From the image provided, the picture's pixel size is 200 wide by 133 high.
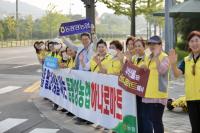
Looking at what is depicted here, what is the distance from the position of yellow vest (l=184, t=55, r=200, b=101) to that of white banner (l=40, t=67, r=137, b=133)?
1230 millimetres

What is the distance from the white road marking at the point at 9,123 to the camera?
9.69 meters

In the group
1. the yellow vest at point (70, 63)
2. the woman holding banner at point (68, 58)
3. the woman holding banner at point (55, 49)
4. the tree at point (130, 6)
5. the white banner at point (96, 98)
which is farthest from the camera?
the tree at point (130, 6)

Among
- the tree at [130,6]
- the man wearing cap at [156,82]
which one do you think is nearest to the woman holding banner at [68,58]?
the man wearing cap at [156,82]

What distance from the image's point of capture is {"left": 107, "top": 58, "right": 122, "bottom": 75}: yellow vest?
878cm

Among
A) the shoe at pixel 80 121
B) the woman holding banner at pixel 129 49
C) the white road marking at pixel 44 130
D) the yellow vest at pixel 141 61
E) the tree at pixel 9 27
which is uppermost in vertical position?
the tree at pixel 9 27

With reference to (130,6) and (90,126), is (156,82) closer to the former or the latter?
(90,126)

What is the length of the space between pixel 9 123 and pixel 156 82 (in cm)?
417

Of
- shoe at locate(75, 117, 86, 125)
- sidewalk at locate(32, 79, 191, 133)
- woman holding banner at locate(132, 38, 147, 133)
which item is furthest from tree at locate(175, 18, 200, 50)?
woman holding banner at locate(132, 38, 147, 133)

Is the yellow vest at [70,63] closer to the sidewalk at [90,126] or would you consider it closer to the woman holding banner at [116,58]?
the sidewalk at [90,126]

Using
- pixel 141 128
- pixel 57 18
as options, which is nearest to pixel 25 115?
pixel 141 128

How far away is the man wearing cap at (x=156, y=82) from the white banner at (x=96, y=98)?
642 mm

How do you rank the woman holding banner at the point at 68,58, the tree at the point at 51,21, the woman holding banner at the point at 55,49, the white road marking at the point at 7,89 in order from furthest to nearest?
the tree at the point at 51,21 < the white road marking at the point at 7,89 < the woman holding banner at the point at 55,49 < the woman holding banner at the point at 68,58

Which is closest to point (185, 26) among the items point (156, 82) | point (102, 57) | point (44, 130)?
point (102, 57)

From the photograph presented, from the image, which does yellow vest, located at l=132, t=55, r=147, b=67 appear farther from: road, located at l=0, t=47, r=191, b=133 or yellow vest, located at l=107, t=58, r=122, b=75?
road, located at l=0, t=47, r=191, b=133
